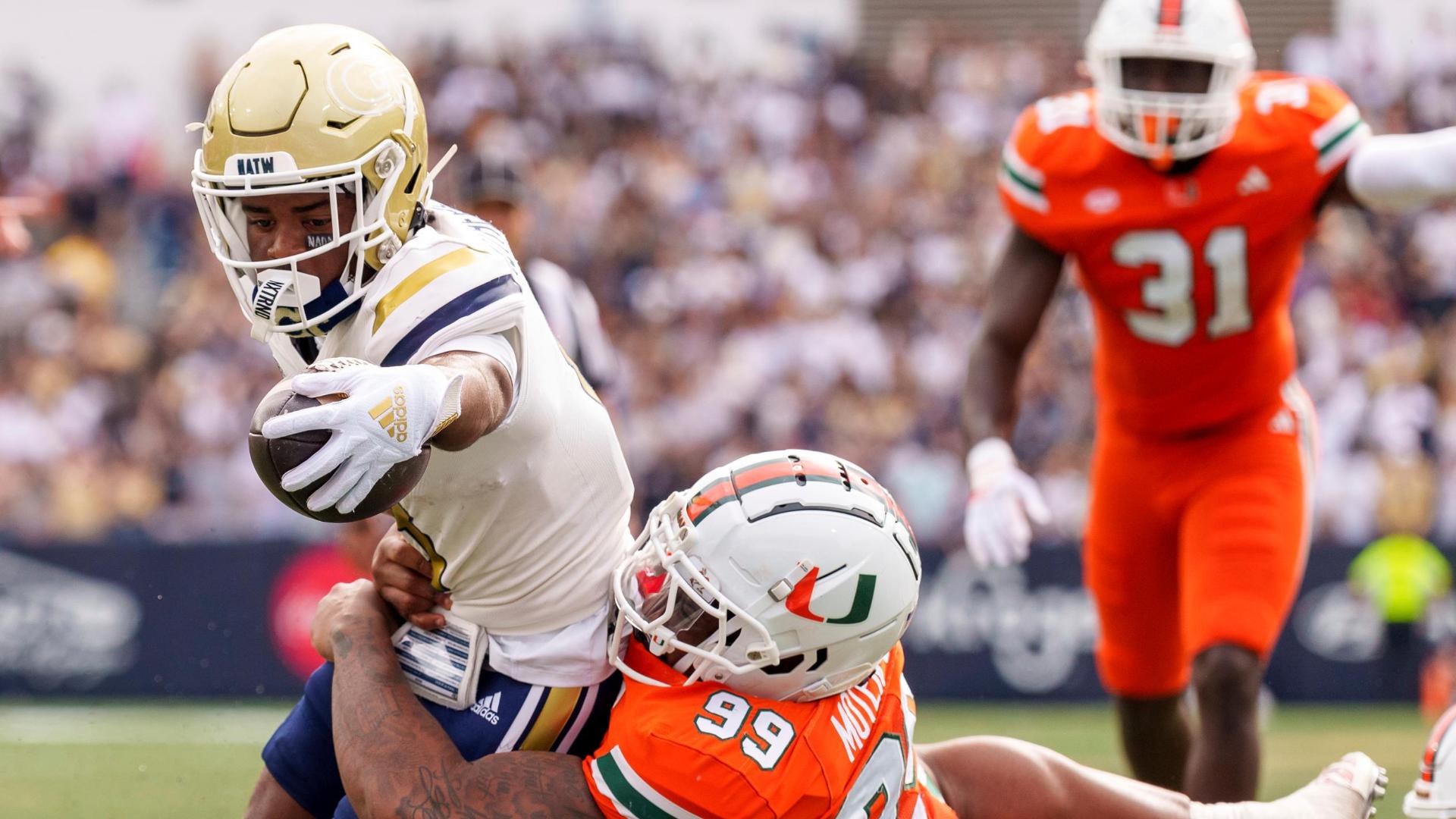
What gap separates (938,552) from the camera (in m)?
9.02

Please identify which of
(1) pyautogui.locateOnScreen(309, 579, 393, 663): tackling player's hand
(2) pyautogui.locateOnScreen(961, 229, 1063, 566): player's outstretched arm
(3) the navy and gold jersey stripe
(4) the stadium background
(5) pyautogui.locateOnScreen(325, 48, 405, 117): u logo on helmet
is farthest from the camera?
(4) the stadium background

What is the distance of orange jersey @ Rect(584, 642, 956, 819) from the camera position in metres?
2.67

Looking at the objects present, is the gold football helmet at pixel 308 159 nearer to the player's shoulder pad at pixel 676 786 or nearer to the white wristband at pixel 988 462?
the player's shoulder pad at pixel 676 786

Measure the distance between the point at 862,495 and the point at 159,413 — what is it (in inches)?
328

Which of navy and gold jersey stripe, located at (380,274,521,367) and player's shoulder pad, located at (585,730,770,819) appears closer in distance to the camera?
navy and gold jersey stripe, located at (380,274,521,367)

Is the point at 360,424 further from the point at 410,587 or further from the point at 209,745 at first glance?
the point at 209,745

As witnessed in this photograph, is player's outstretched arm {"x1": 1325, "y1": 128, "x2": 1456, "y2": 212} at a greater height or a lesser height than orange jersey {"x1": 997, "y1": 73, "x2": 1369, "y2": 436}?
greater

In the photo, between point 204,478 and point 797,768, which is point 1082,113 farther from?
point 204,478

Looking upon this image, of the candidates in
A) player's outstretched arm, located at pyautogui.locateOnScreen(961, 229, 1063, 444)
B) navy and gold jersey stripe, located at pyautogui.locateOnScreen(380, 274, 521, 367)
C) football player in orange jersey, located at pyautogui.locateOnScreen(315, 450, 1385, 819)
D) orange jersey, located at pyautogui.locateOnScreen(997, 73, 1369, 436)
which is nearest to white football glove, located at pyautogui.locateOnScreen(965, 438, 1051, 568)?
player's outstretched arm, located at pyautogui.locateOnScreen(961, 229, 1063, 444)

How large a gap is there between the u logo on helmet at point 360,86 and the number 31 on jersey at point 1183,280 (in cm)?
232

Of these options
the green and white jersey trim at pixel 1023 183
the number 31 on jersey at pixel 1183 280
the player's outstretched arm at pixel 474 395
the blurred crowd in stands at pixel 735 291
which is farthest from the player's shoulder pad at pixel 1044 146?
the blurred crowd in stands at pixel 735 291

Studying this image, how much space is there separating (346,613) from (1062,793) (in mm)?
1314

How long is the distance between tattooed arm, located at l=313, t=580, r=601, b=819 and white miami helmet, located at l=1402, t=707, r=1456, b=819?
4.20ft

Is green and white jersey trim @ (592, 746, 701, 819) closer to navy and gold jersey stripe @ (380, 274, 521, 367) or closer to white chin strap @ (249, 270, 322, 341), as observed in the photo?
navy and gold jersey stripe @ (380, 274, 521, 367)
